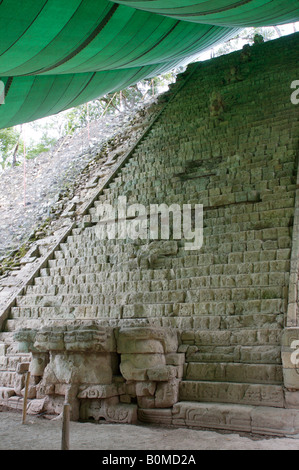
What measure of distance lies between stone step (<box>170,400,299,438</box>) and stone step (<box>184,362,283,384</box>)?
400 millimetres

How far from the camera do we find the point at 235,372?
220 inches

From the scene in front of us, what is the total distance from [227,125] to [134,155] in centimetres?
273

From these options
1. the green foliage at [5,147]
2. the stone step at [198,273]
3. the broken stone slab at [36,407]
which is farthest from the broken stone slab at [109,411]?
the green foliage at [5,147]

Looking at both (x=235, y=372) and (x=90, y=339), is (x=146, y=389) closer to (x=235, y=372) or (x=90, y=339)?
(x=90, y=339)

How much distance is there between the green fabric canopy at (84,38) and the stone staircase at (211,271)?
234 centimetres

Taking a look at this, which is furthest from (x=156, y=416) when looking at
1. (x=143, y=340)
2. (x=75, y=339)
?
(x=75, y=339)

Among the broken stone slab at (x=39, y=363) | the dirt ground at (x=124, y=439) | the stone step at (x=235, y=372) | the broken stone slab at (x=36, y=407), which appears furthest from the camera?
the broken stone slab at (x=39, y=363)

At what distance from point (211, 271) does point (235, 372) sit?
6.35ft

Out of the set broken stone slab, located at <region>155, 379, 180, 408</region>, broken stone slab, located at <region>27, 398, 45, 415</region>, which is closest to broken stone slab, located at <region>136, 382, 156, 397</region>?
broken stone slab, located at <region>155, 379, 180, 408</region>

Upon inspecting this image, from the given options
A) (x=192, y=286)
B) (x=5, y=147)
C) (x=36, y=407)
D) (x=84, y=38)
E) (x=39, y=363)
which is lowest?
(x=36, y=407)

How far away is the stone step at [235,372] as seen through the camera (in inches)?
210

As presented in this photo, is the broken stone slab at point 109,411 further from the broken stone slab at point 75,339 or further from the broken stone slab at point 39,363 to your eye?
the broken stone slab at point 39,363

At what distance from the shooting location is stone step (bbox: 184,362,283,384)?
5332 millimetres
